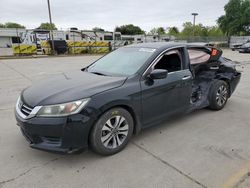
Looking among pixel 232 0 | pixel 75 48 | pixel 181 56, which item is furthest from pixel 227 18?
pixel 181 56

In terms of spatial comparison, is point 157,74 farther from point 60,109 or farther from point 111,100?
point 60,109

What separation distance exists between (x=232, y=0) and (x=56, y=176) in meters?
49.1

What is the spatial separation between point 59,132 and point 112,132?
71 centimetres

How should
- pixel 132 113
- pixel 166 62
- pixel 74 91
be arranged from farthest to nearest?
pixel 166 62
pixel 132 113
pixel 74 91

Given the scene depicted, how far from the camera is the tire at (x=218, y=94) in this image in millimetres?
4469

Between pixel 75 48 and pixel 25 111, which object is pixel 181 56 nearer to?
pixel 25 111

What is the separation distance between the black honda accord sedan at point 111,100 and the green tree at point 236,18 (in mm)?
44908

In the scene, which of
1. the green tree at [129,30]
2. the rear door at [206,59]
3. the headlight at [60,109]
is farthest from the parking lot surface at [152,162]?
the green tree at [129,30]

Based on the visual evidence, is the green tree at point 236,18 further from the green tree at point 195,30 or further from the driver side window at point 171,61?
the driver side window at point 171,61

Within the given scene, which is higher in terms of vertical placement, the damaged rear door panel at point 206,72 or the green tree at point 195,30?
the green tree at point 195,30

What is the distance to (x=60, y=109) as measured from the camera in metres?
2.57

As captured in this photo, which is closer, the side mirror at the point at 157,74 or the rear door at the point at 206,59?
the side mirror at the point at 157,74

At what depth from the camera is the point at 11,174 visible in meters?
2.60

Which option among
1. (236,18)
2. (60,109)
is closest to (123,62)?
(60,109)
